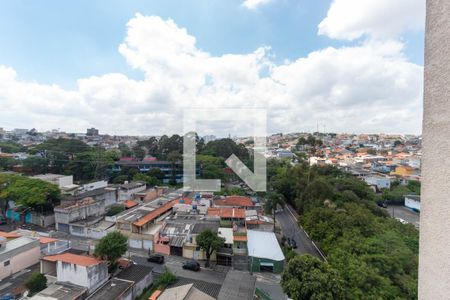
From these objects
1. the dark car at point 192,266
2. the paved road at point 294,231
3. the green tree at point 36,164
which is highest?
the green tree at point 36,164

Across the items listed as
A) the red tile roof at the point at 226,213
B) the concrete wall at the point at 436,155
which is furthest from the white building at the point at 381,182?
the concrete wall at the point at 436,155

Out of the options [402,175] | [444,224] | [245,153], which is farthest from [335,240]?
[402,175]

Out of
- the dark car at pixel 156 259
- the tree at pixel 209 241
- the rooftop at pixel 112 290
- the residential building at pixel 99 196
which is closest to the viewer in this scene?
the rooftop at pixel 112 290

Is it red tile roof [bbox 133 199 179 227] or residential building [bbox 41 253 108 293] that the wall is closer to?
residential building [bbox 41 253 108 293]

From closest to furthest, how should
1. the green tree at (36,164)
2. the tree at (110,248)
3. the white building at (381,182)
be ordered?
the tree at (110,248) → the green tree at (36,164) → the white building at (381,182)

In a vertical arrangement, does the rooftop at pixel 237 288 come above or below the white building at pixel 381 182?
below

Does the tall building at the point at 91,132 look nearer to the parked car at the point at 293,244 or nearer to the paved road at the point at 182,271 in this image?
the paved road at the point at 182,271

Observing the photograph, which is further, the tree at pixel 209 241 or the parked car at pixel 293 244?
the parked car at pixel 293 244
